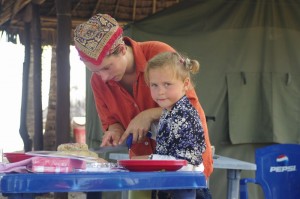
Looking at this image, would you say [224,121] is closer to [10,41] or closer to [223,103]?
[223,103]

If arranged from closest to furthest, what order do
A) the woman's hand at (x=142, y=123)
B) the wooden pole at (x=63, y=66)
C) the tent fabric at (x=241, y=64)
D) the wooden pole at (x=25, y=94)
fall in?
1. the woman's hand at (x=142, y=123)
2. the tent fabric at (x=241, y=64)
3. the wooden pole at (x=63, y=66)
4. the wooden pole at (x=25, y=94)

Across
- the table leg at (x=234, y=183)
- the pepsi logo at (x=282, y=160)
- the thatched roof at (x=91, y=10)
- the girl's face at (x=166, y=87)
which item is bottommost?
the table leg at (x=234, y=183)

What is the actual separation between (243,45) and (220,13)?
0.46m

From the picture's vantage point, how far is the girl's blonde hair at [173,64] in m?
2.34

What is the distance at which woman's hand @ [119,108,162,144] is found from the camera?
2.46 m

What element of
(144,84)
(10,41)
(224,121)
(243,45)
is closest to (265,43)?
(243,45)

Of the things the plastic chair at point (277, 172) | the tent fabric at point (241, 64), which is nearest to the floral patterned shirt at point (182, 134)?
the plastic chair at point (277, 172)

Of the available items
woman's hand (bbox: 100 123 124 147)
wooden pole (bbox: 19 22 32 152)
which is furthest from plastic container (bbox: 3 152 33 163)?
wooden pole (bbox: 19 22 32 152)

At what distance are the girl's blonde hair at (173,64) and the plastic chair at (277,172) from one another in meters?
2.14

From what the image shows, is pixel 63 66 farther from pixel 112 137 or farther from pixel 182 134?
pixel 182 134

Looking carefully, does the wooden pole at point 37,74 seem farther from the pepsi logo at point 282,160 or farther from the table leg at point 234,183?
the table leg at point 234,183

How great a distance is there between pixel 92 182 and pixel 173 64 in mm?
792

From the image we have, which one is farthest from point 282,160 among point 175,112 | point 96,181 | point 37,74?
point 37,74

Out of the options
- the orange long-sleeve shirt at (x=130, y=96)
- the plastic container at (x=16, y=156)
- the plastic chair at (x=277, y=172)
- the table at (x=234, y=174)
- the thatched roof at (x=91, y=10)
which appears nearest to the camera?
→ the plastic container at (x=16, y=156)
